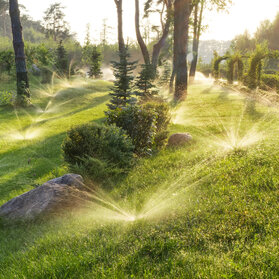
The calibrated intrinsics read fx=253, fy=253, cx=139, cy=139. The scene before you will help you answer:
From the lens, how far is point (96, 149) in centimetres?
570

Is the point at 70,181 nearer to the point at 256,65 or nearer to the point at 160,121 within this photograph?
the point at 160,121

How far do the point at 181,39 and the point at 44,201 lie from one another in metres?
14.4

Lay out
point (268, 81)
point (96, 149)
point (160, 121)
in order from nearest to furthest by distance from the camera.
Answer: point (96, 149)
point (160, 121)
point (268, 81)

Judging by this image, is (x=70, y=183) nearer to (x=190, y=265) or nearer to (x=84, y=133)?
(x=84, y=133)

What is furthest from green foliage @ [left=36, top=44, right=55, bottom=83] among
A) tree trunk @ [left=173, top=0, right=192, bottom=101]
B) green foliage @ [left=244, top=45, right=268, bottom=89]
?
green foliage @ [left=244, top=45, right=268, bottom=89]

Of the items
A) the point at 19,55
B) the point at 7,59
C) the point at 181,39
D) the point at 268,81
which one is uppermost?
the point at 181,39

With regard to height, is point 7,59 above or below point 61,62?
above

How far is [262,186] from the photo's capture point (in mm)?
4254

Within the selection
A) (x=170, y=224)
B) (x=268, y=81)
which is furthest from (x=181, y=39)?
(x=170, y=224)

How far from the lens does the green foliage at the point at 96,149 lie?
5422 mm

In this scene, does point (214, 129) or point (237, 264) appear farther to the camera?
point (214, 129)

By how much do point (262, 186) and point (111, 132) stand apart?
3.36 meters

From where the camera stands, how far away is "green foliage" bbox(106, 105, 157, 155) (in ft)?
22.3

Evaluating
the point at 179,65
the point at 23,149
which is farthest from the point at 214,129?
the point at 179,65
